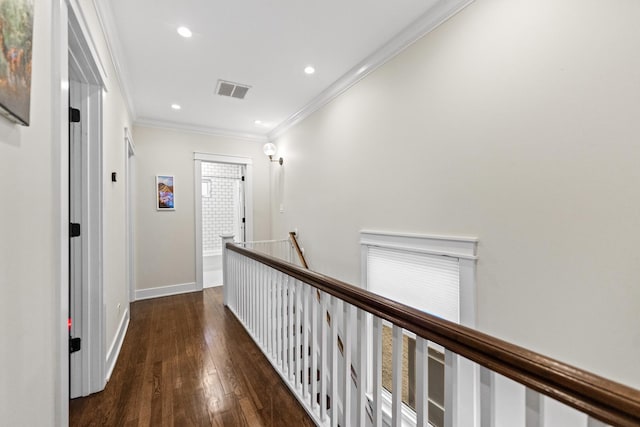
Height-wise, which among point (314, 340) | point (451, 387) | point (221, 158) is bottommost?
point (314, 340)

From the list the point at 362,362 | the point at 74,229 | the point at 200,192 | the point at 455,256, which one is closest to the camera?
the point at 362,362

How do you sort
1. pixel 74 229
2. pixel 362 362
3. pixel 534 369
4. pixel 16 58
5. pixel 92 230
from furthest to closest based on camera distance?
pixel 92 230, pixel 74 229, pixel 362 362, pixel 16 58, pixel 534 369

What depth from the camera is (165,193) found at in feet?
13.9

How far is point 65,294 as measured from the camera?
1.16 m

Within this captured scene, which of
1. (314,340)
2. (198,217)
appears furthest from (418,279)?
(198,217)

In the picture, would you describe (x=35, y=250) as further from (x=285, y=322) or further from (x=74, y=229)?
(x=285, y=322)

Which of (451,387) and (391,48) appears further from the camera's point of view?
(391,48)

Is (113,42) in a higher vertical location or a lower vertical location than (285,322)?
higher

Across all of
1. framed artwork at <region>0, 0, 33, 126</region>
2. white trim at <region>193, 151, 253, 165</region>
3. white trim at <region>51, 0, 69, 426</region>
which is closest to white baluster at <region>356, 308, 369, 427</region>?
white trim at <region>51, 0, 69, 426</region>

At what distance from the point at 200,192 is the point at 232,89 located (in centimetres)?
191

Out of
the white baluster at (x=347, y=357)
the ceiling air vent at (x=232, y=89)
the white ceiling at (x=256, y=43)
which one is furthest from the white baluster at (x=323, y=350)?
the ceiling air vent at (x=232, y=89)

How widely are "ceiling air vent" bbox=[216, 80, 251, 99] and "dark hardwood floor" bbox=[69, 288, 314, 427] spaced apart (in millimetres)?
2684

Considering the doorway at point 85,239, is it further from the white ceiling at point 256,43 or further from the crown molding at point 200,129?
the crown molding at point 200,129

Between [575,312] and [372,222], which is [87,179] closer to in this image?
[372,222]
